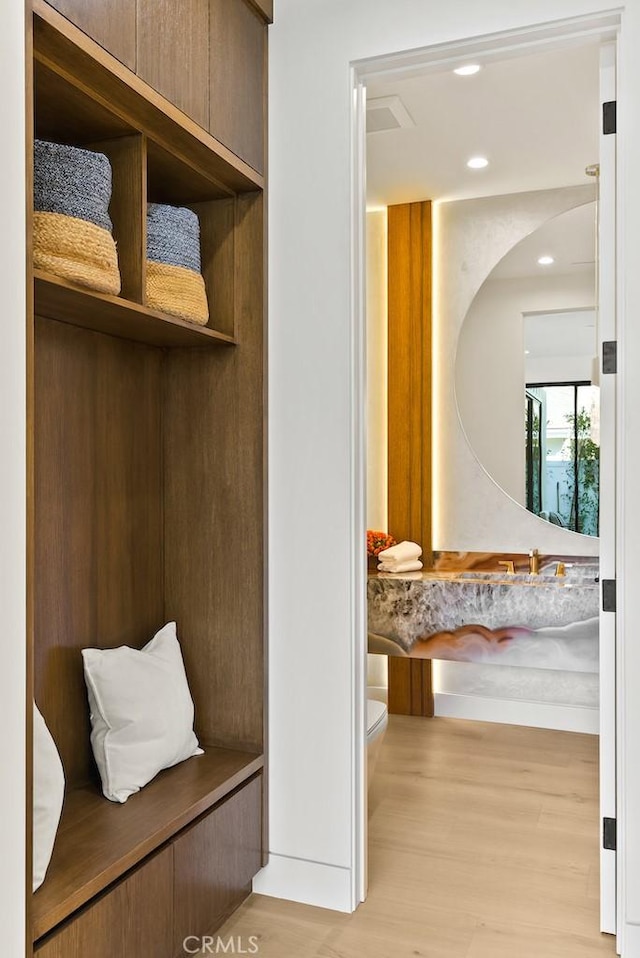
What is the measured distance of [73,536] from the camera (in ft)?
6.81

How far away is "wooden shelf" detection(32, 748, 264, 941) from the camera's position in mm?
1553

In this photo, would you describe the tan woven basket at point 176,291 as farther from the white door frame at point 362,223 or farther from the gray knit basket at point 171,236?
the white door frame at point 362,223

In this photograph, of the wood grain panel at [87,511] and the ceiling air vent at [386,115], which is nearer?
the wood grain panel at [87,511]

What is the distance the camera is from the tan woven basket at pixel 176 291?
2.01 m

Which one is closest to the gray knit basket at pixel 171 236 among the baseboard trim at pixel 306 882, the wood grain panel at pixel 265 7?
the wood grain panel at pixel 265 7

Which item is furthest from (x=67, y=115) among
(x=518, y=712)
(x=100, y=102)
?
(x=518, y=712)

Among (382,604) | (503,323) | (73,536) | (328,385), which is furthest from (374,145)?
(73,536)

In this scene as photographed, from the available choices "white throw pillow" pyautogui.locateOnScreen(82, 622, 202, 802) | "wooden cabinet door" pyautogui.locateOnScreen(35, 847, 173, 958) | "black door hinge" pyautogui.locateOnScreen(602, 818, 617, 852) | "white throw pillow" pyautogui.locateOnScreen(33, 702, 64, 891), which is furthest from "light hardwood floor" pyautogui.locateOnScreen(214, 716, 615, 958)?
"white throw pillow" pyautogui.locateOnScreen(33, 702, 64, 891)

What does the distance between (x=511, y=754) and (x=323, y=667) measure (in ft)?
5.60

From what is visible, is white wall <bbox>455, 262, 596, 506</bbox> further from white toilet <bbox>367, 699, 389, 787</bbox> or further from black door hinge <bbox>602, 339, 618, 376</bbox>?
black door hinge <bbox>602, 339, 618, 376</bbox>

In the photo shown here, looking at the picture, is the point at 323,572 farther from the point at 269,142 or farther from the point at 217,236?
the point at 269,142

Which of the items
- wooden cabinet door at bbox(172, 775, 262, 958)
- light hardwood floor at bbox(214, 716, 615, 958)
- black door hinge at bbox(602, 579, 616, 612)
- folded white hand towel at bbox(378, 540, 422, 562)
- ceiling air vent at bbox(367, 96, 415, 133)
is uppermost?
ceiling air vent at bbox(367, 96, 415, 133)

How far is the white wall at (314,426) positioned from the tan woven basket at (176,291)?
9.6 inches

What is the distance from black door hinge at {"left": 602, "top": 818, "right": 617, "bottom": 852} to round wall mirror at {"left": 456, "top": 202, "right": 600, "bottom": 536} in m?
1.87
